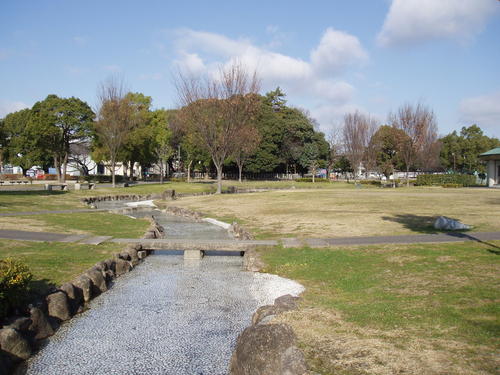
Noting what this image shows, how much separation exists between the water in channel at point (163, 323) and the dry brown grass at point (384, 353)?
1.55 metres

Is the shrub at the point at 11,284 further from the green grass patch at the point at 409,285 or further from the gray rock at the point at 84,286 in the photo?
the green grass patch at the point at 409,285

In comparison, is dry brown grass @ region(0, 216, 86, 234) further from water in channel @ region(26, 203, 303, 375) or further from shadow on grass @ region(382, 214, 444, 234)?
shadow on grass @ region(382, 214, 444, 234)

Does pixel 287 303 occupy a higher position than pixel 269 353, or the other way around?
pixel 269 353

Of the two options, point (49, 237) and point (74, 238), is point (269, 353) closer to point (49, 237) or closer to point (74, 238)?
point (74, 238)

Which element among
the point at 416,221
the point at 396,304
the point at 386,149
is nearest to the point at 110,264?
the point at 396,304

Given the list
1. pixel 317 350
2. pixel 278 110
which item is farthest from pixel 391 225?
pixel 278 110

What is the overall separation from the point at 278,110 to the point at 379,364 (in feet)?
267

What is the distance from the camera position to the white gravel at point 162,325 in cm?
664

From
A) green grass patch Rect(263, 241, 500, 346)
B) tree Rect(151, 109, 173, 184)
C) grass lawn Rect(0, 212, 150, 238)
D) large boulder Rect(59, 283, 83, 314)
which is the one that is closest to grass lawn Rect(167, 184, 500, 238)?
green grass patch Rect(263, 241, 500, 346)

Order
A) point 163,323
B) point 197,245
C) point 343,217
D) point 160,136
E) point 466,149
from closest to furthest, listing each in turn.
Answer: point 163,323 → point 197,245 → point 343,217 → point 160,136 → point 466,149

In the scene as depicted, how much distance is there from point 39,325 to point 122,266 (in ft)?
15.3

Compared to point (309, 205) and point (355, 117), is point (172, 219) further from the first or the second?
point (355, 117)

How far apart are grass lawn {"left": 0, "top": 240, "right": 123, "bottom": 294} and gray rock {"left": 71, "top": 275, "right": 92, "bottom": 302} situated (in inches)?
11.8

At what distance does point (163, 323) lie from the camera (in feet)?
27.3
